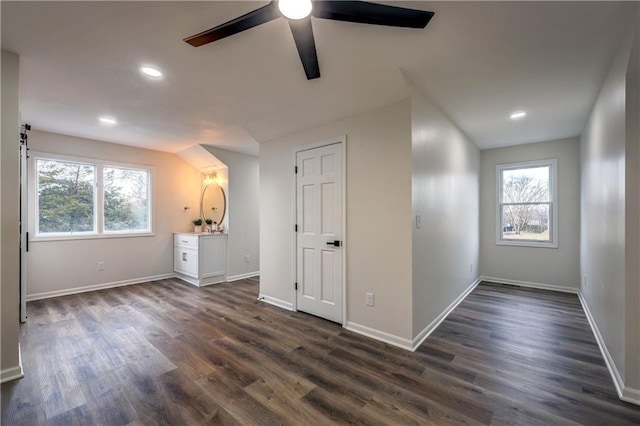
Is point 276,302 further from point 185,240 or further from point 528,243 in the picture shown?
point 528,243

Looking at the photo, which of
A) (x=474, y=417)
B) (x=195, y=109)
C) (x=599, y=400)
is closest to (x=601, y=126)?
(x=599, y=400)

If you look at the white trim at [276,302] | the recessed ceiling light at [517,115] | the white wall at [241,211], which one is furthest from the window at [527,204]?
the white wall at [241,211]

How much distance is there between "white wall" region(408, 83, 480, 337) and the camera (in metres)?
2.66

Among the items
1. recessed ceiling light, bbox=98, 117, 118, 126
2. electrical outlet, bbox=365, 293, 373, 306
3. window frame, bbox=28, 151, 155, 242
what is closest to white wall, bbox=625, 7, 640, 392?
electrical outlet, bbox=365, 293, 373, 306

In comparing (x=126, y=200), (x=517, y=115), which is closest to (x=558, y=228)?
(x=517, y=115)

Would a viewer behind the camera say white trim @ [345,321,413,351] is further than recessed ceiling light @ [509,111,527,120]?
No

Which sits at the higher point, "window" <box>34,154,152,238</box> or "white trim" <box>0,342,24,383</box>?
"window" <box>34,154,152,238</box>

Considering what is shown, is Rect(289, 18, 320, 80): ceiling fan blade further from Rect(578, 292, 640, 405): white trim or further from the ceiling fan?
Rect(578, 292, 640, 405): white trim

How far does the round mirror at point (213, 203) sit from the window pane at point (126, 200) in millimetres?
1000

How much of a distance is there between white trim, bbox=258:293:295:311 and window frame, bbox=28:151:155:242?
2.69 m

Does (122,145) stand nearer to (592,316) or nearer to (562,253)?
(592,316)

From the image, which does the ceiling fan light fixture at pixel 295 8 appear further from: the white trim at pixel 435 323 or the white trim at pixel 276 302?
the white trim at pixel 276 302

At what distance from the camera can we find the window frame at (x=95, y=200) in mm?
3986

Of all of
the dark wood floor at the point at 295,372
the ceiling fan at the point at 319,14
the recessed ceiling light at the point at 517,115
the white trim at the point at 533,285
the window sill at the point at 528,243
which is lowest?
the dark wood floor at the point at 295,372
